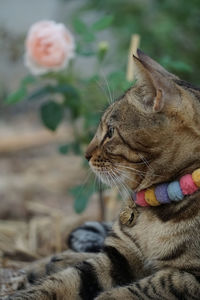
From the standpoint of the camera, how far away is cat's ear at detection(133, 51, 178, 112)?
195 centimetres

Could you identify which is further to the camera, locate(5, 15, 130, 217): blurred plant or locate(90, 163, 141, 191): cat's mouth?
locate(5, 15, 130, 217): blurred plant

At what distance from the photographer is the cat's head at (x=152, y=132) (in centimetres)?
199

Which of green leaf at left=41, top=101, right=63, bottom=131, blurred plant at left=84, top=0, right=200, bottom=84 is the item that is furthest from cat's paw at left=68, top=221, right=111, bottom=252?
blurred plant at left=84, top=0, right=200, bottom=84

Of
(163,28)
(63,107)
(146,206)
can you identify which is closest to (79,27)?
(63,107)

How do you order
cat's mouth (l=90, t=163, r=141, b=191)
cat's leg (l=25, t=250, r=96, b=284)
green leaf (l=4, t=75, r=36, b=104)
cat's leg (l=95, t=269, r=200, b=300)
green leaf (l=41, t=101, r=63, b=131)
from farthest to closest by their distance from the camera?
1. green leaf (l=41, t=101, r=63, b=131)
2. green leaf (l=4, t=75, r=36, b=104)
3. cat's leg (l=25, t=250, r=96, b=284)
4. cat's mouth (l=90, t=163, r=141, b=191)
5. cat's leg (l=95, t=269, r=200, b=300)

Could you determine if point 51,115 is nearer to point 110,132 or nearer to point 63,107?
point 63,107

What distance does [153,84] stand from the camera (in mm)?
2006

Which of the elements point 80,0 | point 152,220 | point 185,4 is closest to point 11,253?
point 152,220

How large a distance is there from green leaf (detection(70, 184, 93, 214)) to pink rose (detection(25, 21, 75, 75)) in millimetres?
680

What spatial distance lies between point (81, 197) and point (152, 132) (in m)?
1.26

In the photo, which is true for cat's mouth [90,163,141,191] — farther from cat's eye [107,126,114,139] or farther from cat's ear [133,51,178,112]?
cat's ear [133,51,178,112]

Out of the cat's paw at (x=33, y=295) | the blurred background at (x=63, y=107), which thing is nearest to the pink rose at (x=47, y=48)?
the blurred background at (x=63, y=107)

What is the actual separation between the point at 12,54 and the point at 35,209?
13.4 feet

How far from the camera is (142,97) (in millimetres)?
2105
